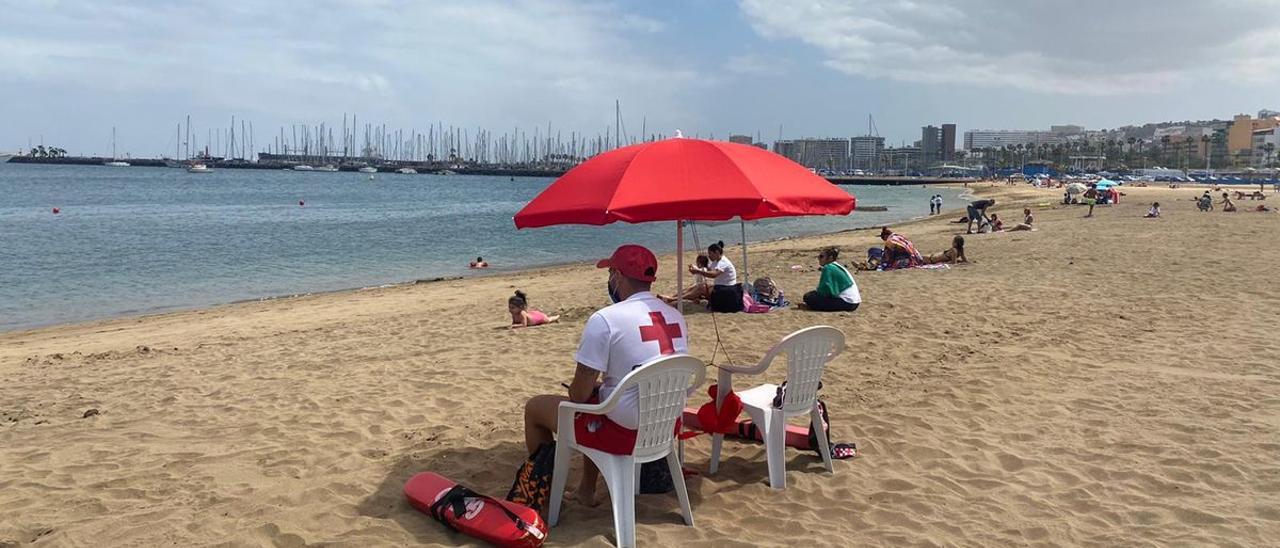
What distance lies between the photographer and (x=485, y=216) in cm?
4984

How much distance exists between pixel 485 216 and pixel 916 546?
4750 centimetres

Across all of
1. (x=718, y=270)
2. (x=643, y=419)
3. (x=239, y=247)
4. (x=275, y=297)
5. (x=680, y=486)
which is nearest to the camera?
(x=643, y=419)

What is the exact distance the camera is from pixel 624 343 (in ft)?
12.1

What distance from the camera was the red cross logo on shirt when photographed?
375cm

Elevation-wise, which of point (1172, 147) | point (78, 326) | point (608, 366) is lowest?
point (78, 326)

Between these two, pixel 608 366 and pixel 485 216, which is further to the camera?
pixel 485 216

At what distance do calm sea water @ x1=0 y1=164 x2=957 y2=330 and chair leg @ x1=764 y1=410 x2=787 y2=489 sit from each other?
1558 cm

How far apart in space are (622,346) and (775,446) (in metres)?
1.25

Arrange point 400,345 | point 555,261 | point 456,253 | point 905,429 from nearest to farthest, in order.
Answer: point 905,429 < point 400,345 < point 555,261 < point 456,253

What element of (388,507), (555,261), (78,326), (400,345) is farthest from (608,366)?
(555,261)

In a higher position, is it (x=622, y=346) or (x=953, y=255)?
(x=622, y=346)

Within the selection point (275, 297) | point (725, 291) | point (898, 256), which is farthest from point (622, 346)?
point (275, 297)

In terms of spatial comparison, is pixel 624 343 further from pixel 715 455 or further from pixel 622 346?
pixel 715 455

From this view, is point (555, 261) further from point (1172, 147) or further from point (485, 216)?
point (1172, 147)
